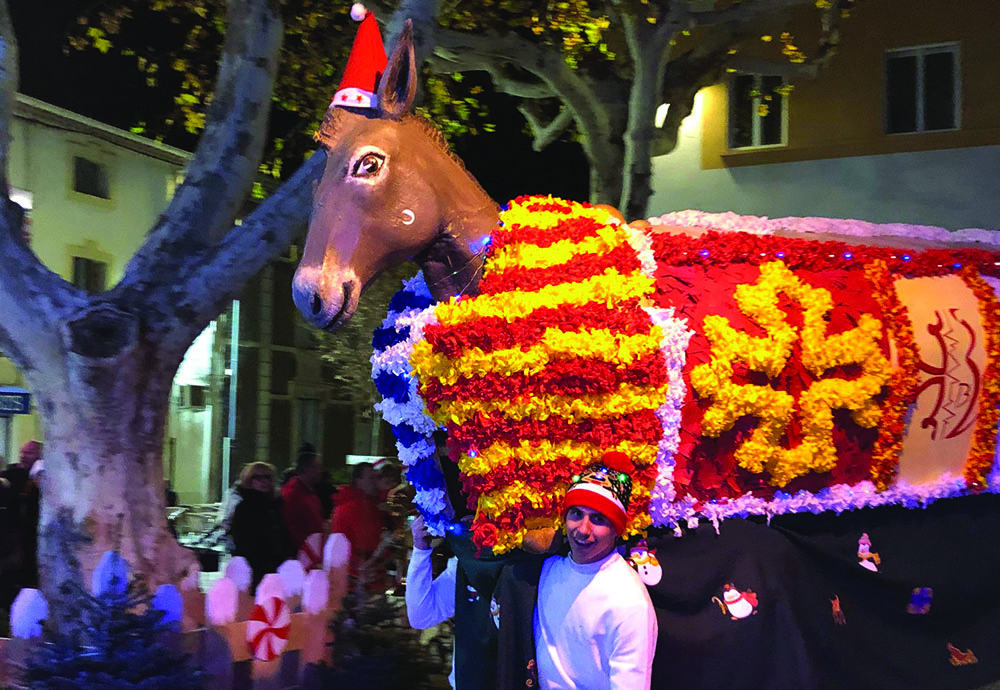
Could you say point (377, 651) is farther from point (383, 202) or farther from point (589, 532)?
point (383, 202)

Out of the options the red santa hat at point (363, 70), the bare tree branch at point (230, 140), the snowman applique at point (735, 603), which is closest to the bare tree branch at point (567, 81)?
the bare tree branch at point (230, 140)

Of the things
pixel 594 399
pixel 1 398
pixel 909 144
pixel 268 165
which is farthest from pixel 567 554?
pixel 1 398

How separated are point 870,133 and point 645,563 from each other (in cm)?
999

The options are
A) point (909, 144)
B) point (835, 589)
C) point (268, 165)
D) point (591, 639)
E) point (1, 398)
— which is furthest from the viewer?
point (1, 398)

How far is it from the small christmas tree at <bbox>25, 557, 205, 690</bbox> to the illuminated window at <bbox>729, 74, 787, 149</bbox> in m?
10.00

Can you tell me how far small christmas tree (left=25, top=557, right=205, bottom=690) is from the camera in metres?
4.66

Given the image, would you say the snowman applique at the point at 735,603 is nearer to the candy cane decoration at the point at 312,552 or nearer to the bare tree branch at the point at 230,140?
the candy cane decoration at the point at 312,552

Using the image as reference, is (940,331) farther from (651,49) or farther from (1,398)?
(1,398)

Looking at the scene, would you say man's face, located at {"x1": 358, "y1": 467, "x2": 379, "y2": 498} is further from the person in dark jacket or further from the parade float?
the parade float

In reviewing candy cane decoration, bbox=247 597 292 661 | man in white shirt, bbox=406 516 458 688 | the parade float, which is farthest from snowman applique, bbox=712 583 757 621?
candy cane decoration, bbox=247 597 292 661

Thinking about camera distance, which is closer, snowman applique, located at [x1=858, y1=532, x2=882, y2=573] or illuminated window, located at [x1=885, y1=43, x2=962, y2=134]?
snowman applique, located at [x1=858, y1=532, x2=882, y2=573]

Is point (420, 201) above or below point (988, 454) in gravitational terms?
above

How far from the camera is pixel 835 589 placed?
3.95m

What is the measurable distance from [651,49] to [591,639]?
6.60 m
